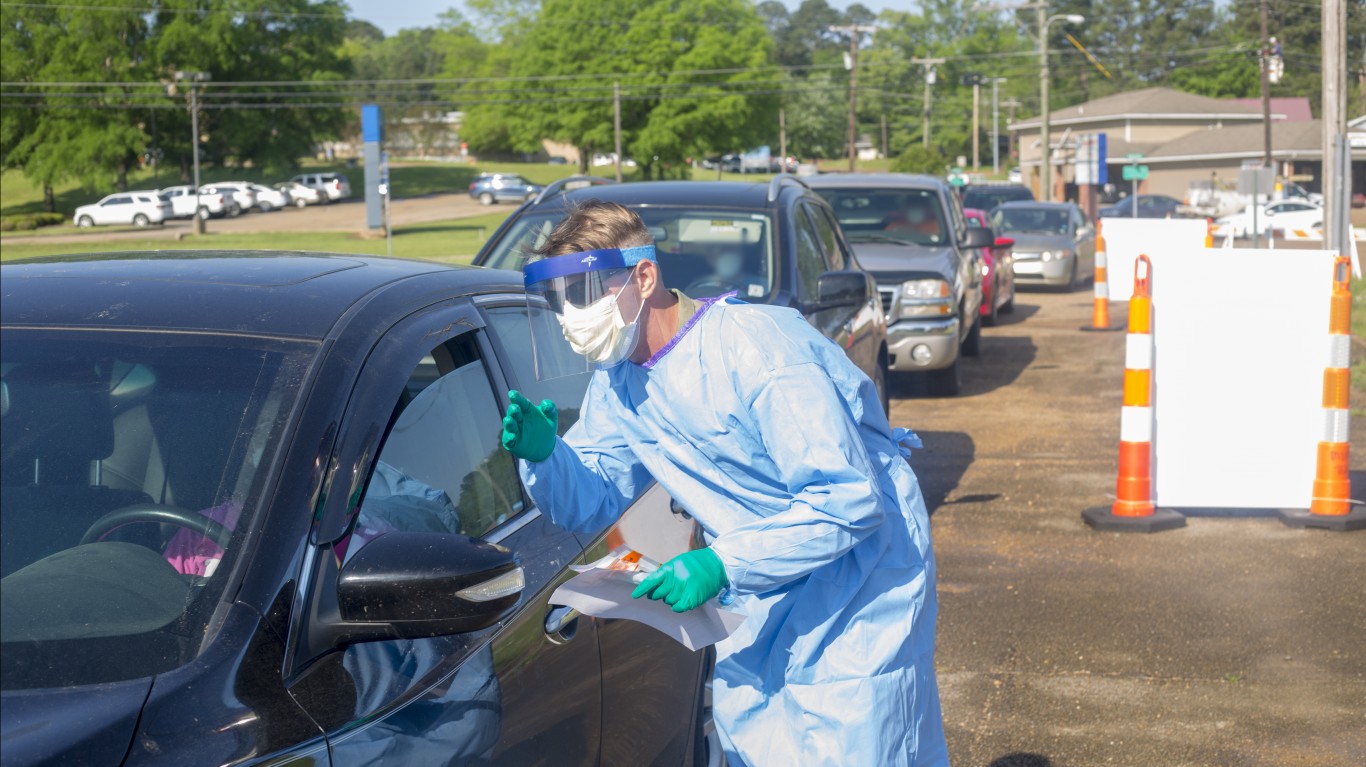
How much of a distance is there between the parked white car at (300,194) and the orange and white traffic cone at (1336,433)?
7143cm

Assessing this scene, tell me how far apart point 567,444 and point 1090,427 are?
844cm

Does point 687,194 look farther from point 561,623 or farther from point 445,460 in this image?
point 561,623

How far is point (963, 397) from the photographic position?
41.4ft

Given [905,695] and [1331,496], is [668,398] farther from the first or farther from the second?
[1331,496]

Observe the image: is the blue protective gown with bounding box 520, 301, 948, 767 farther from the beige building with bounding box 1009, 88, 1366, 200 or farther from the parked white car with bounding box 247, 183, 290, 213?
the parked white car with bounding box 247, 183, 290, 213

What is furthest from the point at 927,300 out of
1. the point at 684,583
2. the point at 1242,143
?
the point at 1242,143

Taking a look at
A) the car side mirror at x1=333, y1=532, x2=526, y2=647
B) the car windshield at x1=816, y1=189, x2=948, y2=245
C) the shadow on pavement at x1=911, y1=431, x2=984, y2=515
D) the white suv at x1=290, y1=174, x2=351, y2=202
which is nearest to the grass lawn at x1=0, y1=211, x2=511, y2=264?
the white suv at x1=290, y1=174, x2=351, y2=202

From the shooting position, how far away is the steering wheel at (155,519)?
2.29 metres

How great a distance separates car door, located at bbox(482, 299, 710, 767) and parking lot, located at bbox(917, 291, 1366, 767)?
5.09 ft

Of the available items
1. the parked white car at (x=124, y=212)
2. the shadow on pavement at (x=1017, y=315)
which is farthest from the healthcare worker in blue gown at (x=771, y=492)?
the parked white car at (x=124, y=212)

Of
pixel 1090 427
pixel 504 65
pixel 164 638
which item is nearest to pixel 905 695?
pixel 164 638

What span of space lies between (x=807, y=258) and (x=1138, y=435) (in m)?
2.05

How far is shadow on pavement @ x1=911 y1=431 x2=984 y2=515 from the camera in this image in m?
8.62

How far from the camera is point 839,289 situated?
7.46m
